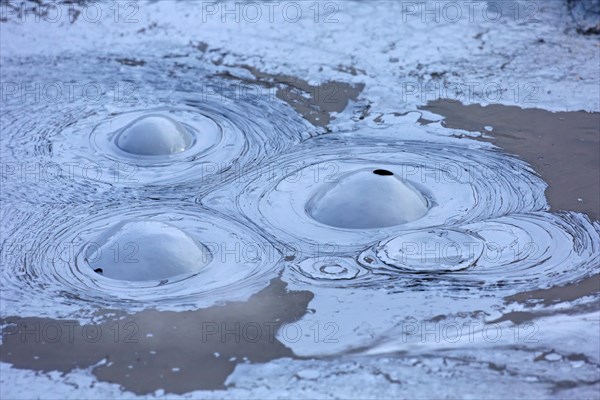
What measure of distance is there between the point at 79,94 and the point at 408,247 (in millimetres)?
2391

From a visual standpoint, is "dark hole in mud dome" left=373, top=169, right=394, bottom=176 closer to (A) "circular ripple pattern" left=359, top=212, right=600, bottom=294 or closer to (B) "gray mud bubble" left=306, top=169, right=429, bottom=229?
(B) "gray mud bubble" left=306, top=169, right=429, bottom=229

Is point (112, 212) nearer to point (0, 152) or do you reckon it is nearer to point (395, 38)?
point (0, 152)

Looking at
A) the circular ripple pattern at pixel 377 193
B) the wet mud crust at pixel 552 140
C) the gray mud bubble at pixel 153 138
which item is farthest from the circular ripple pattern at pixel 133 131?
the wet mud crust at pixel 552 140

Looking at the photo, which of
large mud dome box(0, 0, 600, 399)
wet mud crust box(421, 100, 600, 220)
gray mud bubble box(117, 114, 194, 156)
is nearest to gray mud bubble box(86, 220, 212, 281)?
large mud dome box(0, 0, 600, 399)

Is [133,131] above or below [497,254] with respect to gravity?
above

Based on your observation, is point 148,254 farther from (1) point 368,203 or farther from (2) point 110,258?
(1) point 368,203

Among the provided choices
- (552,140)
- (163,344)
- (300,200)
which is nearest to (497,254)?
(300,200)

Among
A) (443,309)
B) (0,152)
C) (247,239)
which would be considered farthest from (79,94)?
Answer: (443,309)

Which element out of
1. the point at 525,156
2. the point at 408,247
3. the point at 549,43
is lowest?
the point at 408,247

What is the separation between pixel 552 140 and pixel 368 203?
1239mm

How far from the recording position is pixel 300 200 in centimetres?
405

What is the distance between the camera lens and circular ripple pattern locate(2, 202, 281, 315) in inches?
133

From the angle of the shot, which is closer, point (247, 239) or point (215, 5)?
point (247, 239)

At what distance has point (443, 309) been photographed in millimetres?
3326
